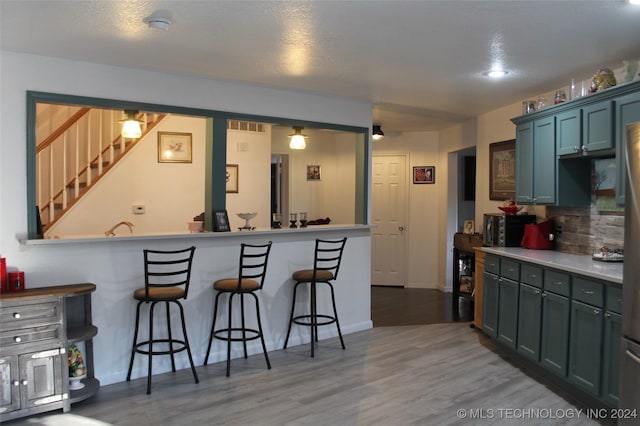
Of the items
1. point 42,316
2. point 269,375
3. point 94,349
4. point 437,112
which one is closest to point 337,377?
point 269,375

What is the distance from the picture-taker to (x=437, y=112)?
5.85m

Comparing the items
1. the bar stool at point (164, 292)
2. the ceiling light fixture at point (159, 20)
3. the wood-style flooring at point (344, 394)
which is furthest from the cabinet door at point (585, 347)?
the ceiling light fixture at point (159, 20)

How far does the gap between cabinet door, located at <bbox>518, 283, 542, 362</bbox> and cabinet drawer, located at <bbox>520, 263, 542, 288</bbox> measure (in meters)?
0.04

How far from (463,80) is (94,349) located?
369cm

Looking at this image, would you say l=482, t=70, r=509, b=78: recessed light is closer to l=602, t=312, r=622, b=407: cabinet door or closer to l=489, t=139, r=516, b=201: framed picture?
l=489, t=139, r=516, b=201: framed picture

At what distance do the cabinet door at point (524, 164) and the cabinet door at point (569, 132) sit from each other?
396mm

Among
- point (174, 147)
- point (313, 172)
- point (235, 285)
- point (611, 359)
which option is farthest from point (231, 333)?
point (313, 172)

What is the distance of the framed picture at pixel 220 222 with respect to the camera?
429cm

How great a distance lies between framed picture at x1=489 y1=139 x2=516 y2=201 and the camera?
17.6 feet

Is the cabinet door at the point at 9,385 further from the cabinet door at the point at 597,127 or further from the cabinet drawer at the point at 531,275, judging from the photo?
the cabinet door at the point at 597,127

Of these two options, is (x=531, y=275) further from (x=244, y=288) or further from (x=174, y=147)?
(x=174, y=147)

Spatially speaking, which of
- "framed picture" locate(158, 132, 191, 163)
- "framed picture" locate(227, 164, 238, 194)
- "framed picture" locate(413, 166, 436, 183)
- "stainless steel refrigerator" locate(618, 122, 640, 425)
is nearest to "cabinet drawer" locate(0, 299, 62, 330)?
"framed picture" locate(158, 132, 191, 163)

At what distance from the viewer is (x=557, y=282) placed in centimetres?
365

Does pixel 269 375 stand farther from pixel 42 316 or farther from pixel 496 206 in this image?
pixel 496 206
